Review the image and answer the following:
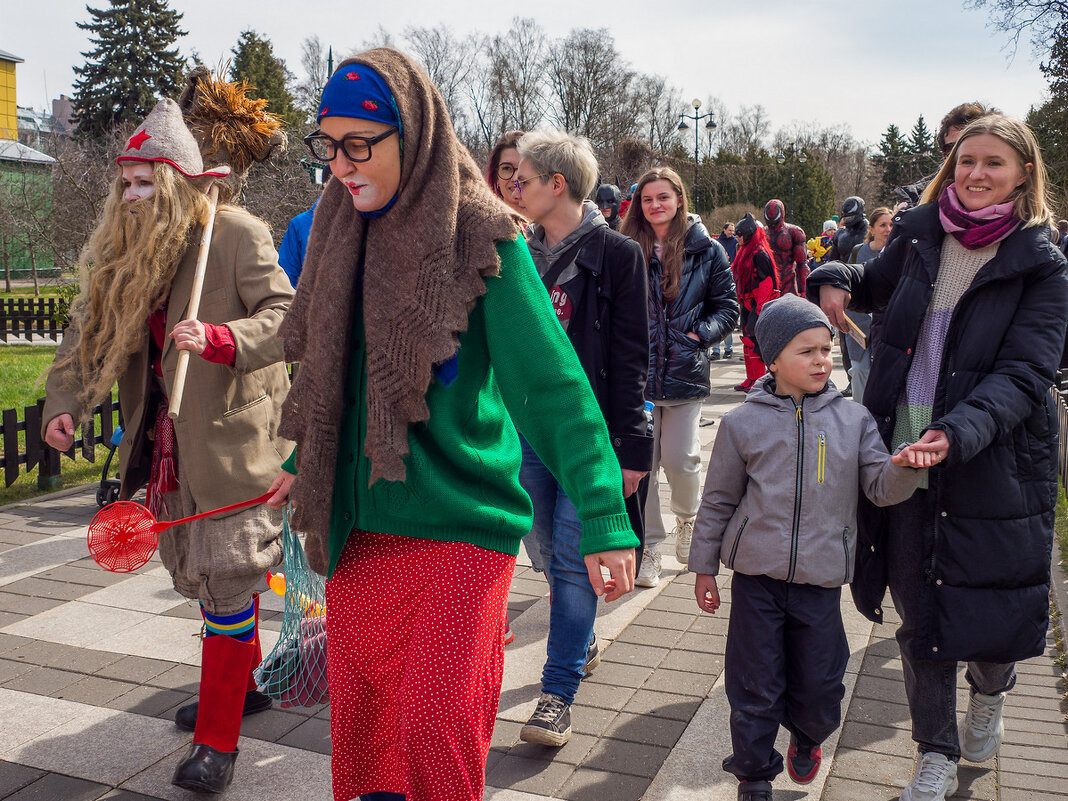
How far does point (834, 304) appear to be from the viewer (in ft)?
10.8

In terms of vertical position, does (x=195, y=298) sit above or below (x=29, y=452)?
above

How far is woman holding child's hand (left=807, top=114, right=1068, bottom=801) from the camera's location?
2.93 m

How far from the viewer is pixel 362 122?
2131 mm

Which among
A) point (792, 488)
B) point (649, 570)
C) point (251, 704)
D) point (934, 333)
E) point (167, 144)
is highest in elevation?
point (167, 144)

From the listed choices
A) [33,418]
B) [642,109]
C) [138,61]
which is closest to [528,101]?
[642,109]

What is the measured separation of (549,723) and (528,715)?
0.30 metres

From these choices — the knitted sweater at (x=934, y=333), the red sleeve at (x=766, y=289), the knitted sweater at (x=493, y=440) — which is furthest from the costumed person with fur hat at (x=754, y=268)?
the knitted sweater at (x=493, y=440)

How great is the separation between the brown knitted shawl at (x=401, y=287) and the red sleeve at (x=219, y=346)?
71 cm

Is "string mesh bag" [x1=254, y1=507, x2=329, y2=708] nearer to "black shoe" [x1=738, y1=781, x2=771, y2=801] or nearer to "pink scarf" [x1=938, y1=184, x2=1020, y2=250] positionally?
"black shoe" [x1=738, y1=781, x2=771, y2=801]

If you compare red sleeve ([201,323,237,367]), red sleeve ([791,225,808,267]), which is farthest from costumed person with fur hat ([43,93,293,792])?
red sleeve ([791,225,808,267])

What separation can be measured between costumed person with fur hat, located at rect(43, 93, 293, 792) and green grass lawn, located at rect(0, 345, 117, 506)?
345 mm

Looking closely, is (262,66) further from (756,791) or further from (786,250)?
(756,791)

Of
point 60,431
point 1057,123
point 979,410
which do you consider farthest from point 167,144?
point 1057,123

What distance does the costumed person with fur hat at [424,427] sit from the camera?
6.91 ft
